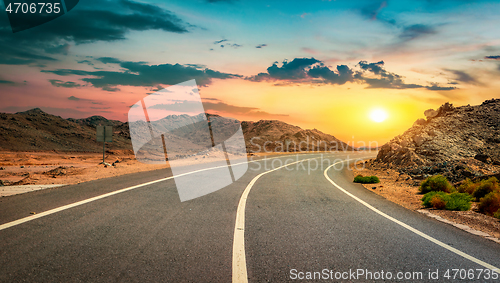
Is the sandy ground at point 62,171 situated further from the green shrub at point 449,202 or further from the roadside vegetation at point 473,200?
the roadside vegetation at point 473,200

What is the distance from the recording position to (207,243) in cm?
406

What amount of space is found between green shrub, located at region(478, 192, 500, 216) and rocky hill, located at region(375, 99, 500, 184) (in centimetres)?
944

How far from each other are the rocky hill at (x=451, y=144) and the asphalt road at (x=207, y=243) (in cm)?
1479

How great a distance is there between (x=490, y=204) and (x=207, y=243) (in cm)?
895

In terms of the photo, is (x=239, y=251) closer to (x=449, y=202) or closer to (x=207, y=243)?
(x=207, y=243)

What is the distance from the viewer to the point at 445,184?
440 inches

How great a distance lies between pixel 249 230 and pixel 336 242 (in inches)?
63.3

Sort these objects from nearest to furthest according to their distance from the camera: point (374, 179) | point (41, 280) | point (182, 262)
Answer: point (41, 280)
point (182, 262)
point (374, 179)

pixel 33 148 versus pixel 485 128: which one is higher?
pixel 485 128

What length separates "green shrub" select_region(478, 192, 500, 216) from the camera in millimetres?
7547

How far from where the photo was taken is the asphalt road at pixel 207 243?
123 inches

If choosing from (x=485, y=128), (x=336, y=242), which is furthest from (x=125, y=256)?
(x=485, y=128)

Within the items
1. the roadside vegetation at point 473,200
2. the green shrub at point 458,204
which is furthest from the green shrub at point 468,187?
the green shrub at point 458,204

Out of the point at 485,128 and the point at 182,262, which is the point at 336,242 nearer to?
the point at 182,262
